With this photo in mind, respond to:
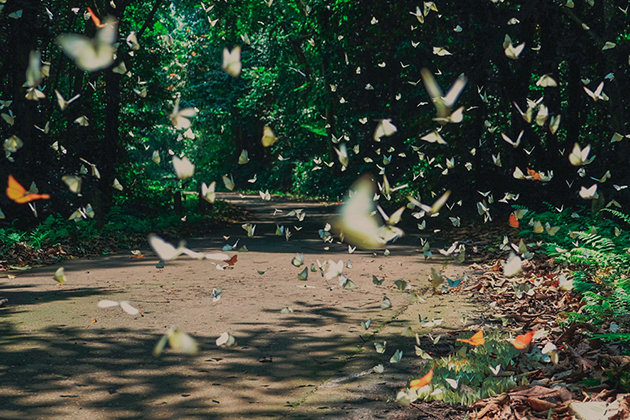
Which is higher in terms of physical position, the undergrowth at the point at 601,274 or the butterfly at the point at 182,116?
the butterfly at the point at 182,116

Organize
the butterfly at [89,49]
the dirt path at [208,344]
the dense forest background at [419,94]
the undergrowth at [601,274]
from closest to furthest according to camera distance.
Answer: the butterfly at [89,49], the dirt path at [208,344], the undergrowth at [601,274], the dense forest background at [419,94]

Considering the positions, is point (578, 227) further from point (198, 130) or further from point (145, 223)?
point (198, 130)

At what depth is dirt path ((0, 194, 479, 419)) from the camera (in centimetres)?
359

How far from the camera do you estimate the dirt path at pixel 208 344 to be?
3.59m

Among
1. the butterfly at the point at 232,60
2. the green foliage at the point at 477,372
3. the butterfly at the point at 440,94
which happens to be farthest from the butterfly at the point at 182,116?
the green foliage at the point at 477,372

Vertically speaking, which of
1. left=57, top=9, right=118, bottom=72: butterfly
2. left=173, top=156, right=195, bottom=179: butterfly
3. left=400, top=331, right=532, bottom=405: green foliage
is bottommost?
left=400, top=331, right=532, bottom=405: green foliage

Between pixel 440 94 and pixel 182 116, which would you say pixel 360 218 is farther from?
pixel 182 116

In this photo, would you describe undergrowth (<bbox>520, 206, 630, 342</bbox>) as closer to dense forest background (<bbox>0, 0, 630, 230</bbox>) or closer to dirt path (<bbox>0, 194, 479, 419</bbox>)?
dense forest background (<bbox>0, 0, 630, 230</bbox>)

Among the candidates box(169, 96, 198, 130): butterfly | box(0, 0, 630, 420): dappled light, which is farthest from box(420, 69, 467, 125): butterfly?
box(169, 96, 198, 130): butterfly

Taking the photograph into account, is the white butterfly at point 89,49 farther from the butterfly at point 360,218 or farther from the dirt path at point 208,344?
the butterfly at point 360,218

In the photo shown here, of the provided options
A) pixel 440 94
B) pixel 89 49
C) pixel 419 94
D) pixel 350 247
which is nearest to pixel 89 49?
pixel 89 49

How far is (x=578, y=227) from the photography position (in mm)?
9359

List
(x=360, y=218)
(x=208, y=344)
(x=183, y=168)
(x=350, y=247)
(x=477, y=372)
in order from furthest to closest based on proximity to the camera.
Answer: (x=360, y=218)
(x=350, y=247)
(x=208, y=344)
(x=477, y=372)
(x=183, y=168)

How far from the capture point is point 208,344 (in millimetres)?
4902
